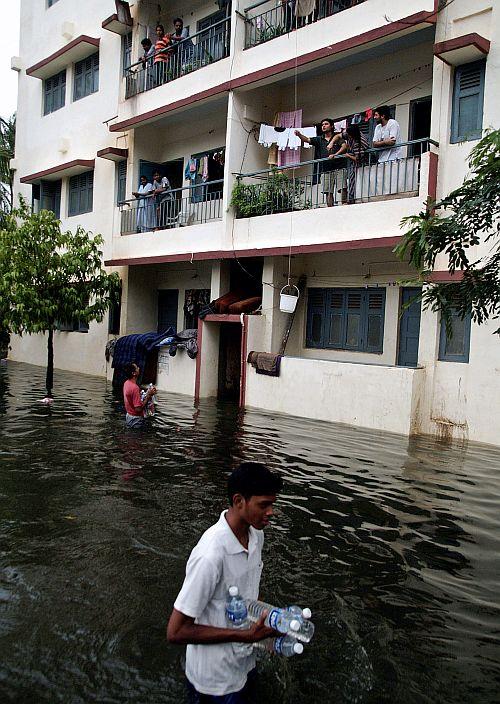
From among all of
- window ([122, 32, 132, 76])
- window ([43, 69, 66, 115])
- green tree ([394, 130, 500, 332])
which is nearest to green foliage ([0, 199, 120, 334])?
window ([122, 32, 132, 76])

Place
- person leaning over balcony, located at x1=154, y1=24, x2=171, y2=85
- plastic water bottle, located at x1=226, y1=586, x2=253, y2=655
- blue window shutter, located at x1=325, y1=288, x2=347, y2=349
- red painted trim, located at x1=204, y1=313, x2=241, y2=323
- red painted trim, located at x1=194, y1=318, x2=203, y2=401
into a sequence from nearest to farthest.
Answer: plastic water bottle, located at x1=226, y1=586, x2=253, y2=655 < blue window shutter, located at x1=325, y1=288, x2=347, y2=349 < red painted trim, located at x1=204, y1=313, x2=241, y2=323 < red painted trim, located at x1=194, y1=318, x2=203, y2=401 < person leaning over balcony, located at x1=154, y1=24, x2=171, y2=85

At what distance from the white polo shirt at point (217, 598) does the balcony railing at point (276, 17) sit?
525 inches

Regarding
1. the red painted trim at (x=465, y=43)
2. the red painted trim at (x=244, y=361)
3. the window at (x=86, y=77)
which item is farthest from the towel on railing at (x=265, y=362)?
the window at (x=86, y=77)

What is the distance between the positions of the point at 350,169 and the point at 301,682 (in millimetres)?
11106

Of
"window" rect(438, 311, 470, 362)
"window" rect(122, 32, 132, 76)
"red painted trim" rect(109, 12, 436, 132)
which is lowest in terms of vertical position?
"window" rect(438, 311, 470, 362)

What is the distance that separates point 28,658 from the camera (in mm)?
3947

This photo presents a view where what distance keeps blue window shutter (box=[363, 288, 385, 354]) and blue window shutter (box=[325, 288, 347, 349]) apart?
67 centimetres

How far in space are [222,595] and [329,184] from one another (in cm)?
1203

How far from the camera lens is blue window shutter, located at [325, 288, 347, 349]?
1488 cm

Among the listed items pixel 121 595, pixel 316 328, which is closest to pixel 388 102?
pixel 316 328

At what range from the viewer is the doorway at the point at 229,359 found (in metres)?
17.0

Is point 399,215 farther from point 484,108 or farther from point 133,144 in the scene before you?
point 133,144

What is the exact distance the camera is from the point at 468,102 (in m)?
11.3

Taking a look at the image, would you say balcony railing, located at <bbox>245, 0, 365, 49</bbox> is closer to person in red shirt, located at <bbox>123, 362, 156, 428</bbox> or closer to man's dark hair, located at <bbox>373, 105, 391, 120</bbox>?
man's dark hair, located at <bbox>373, 105, 391, 120</bbox>
